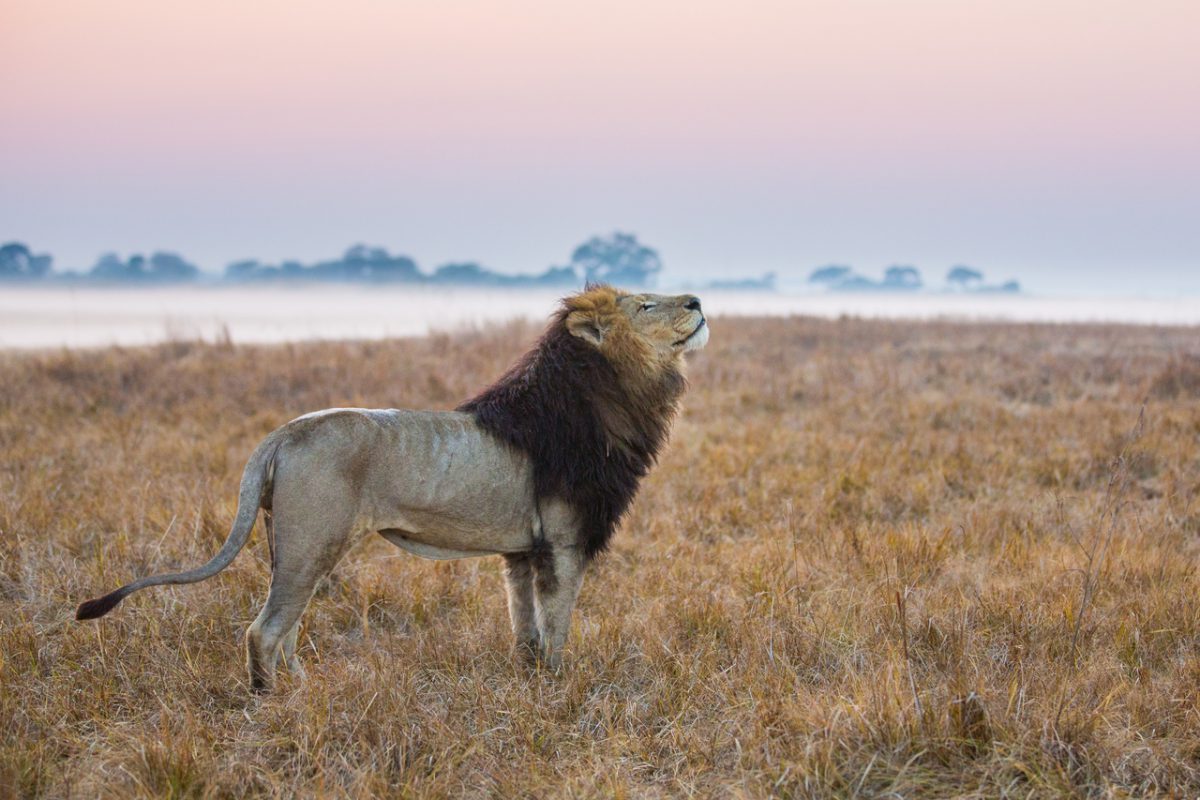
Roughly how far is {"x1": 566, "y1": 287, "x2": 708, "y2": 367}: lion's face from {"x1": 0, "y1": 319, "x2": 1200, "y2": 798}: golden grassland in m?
1.41

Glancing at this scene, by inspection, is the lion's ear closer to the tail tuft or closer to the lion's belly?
the lion's belly

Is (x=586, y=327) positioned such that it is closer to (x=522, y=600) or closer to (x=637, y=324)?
(x=637, y=324)

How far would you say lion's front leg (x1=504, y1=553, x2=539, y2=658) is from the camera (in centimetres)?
453

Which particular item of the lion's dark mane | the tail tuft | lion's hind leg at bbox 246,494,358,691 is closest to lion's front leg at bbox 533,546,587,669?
the lion's dark mane

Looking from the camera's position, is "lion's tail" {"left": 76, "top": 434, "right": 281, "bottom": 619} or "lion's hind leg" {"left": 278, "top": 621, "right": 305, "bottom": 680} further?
"lion's hind leg" {"left": 278, "top": 621, "right": 305, "bottom": 680}

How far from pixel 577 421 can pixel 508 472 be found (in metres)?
0.42

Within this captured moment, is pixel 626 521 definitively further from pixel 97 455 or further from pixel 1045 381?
pixel 1045 381

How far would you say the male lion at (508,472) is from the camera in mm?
3801

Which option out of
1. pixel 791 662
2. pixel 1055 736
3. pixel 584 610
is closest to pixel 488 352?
pixel 584 610

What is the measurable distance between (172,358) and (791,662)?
13.9m

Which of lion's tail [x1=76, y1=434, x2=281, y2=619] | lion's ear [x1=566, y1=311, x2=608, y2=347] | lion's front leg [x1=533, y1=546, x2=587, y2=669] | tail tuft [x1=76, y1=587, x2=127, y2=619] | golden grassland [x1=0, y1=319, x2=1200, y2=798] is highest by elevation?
lion's ear [x1=566, y1=311, x2=608, y2=347]

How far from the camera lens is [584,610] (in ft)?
17.5

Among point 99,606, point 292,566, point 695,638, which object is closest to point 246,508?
point 292,566

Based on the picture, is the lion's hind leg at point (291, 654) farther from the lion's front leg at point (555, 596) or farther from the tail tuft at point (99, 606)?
the lion's front leg at point (555, 596)
